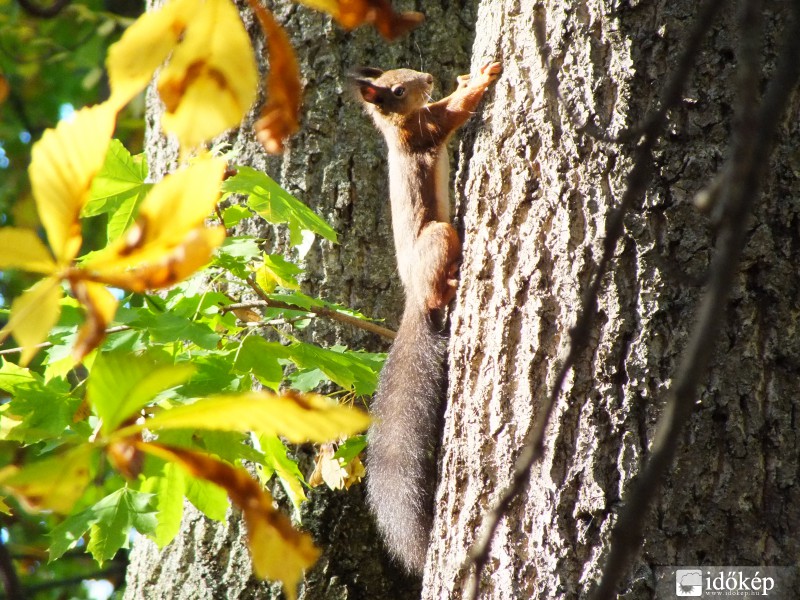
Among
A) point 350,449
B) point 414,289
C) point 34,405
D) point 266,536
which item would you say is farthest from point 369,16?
point 414,289

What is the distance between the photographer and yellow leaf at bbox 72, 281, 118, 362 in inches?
21.9

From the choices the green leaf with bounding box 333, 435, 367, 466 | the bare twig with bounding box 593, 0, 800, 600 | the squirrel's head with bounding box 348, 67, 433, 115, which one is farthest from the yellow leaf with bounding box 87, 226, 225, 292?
the squirrel's head with bounding box 348, 67, 433, 115

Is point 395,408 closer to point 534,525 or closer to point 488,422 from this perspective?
point 488,422

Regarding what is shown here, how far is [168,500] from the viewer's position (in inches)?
68.5

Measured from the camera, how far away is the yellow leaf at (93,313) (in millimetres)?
557

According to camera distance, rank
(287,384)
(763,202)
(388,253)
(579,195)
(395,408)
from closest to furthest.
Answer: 1. (763,202)
2. (579,195)
3. (395,408)
4. (287,384)
5. (388,253)

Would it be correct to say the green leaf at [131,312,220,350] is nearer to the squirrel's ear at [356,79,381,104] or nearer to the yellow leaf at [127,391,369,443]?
the yellow leaf at [127,391,369,443]

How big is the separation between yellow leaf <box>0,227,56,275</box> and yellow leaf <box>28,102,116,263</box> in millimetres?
17

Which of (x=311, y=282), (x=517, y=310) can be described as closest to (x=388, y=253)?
(x=311, y=282)

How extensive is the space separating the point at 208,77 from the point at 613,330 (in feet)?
3.35

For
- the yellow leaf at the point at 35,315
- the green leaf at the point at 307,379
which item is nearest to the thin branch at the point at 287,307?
the green leaf at the point at 307,379

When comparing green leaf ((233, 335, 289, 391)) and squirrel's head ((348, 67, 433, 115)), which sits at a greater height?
squirrel's head ((348, 67, 433, 115))

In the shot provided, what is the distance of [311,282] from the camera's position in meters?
2.60

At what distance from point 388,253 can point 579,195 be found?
4.07 ft
